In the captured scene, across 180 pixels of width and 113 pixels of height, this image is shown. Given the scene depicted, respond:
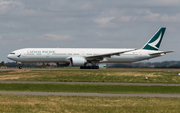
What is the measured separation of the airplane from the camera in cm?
6103

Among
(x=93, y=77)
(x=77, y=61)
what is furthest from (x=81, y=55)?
(x=93, y=77)

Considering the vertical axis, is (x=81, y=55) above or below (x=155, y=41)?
below

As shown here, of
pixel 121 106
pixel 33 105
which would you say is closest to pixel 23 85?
pixel 33 105

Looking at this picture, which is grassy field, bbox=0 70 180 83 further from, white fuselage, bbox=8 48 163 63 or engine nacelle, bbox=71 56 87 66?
white fuselage, bbox=8 48 163 63

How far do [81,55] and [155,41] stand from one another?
2100 cm

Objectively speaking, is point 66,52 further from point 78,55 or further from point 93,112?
point 93,112

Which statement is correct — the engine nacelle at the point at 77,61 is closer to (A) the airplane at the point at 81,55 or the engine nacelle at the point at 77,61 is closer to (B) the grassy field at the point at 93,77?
(A) the airplane at the point at 81,55

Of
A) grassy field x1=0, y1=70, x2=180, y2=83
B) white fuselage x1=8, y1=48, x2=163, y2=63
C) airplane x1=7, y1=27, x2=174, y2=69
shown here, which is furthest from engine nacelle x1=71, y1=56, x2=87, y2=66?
grassy field x1=0, y1=70, x2=180, y2=83

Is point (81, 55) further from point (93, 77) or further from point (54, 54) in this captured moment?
point (93, 77)

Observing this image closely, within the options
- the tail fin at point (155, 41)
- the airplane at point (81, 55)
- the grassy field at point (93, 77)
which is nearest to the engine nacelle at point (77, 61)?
the airplane at point (81, 55)

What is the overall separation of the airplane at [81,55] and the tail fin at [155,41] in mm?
279

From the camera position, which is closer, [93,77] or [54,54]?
[93,77]

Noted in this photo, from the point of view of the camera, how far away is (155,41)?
68.8 metres

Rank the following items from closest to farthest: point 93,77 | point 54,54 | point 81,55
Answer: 1. point 93,77
2. point 54,54
3. point 81,55
